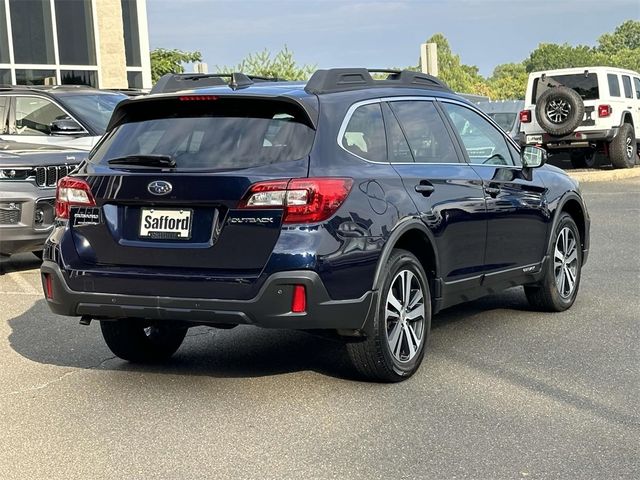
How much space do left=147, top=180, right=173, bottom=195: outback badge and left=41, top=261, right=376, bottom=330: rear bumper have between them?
21.3 inches

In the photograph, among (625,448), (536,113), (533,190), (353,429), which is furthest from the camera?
(536,113)

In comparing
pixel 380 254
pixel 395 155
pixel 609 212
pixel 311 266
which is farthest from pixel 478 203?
pixel 609 212

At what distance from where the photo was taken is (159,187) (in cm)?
533

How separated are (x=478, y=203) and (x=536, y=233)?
0.94 meters

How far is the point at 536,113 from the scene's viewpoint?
2047 centimetres

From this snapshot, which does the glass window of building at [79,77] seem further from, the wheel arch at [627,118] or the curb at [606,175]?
the wheel arch at [627,118]

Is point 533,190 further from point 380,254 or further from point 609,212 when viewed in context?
point 609,212

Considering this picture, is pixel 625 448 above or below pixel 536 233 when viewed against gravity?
below

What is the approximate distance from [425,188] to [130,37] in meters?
26.3

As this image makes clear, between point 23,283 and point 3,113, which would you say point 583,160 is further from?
point 23,283

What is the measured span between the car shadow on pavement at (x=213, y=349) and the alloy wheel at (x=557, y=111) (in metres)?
13.2

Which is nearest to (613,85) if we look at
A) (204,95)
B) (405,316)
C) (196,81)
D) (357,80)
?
(357,80)

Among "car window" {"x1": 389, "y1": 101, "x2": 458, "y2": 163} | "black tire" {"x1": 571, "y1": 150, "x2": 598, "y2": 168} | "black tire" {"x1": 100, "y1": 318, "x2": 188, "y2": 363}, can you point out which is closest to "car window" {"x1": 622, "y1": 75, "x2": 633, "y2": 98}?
"black tire" {"x1": 571, "y1": 150, "x2": 598, "y2": 168}

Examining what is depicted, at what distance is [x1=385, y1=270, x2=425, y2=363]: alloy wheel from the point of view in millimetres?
5676
